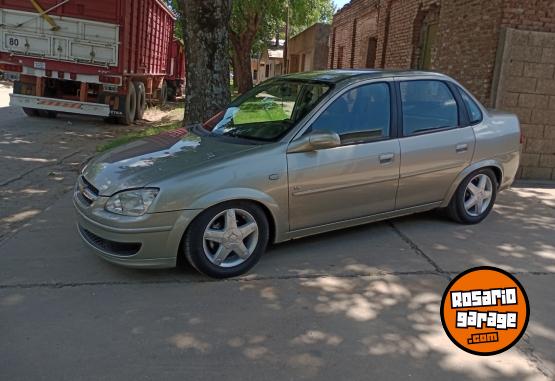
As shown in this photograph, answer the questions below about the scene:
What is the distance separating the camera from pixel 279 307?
3580 mm

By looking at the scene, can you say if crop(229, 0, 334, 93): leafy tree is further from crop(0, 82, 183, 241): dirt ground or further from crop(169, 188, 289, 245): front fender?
crop(169, 188, 289, 245): front fender

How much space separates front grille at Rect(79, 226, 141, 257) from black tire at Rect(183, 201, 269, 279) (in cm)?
37

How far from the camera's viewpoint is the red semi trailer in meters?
11.4

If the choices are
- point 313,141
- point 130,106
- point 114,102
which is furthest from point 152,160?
point 130,106

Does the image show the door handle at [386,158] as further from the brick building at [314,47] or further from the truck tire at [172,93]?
the brick building at [314,47]

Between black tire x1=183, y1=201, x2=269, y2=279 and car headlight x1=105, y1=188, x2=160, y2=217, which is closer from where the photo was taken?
car headlight x1=105, y1=188, x2=160, y2=217

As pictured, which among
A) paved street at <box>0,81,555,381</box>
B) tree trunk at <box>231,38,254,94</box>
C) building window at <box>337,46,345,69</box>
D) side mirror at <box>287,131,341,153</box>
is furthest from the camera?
tree trunk at <box>231,38,254,94</box>

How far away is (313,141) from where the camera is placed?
4117 mm

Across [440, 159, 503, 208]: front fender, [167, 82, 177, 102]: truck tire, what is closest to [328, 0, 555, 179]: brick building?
[440, 159, 503, 208]: front fender

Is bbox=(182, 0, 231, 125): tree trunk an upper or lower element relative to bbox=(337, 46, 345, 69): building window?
lower

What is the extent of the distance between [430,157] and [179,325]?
2.87m

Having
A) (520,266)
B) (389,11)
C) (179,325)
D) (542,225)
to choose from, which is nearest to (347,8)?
(389,11)

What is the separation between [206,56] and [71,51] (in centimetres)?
519

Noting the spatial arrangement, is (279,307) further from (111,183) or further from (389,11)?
(389,11)
